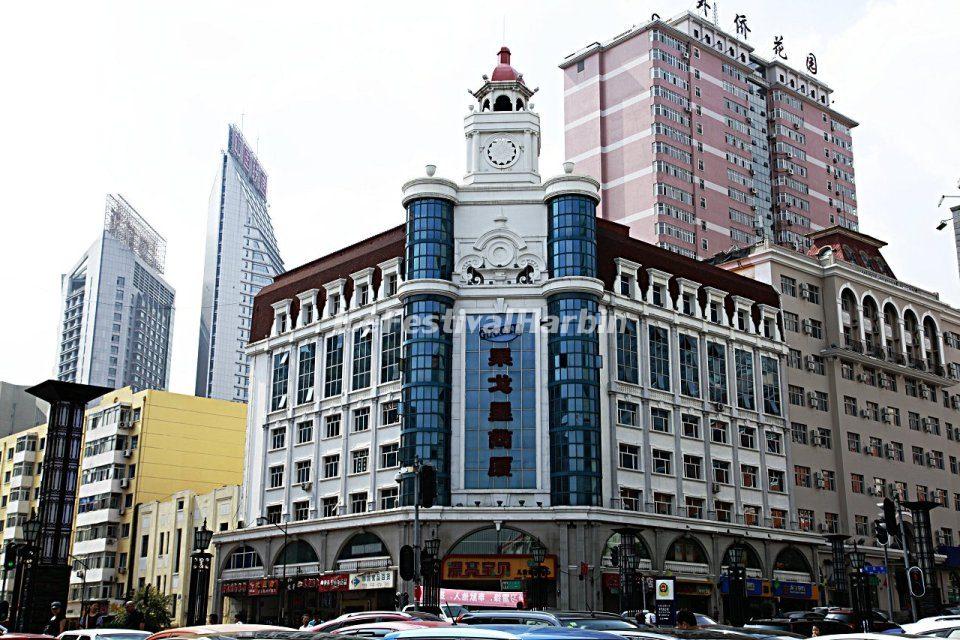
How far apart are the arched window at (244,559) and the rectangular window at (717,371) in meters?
27.2

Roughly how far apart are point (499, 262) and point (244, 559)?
22625mm

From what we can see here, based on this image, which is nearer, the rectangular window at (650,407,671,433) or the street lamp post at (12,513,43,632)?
the street lamp post at (12,513,43,632)

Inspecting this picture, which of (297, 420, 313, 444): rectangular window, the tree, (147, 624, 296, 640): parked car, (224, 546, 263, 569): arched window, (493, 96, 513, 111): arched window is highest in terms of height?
(493, 96, 513, 111): arched window

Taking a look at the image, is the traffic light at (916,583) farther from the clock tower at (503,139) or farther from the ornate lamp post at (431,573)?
the clock tower at (503,139)

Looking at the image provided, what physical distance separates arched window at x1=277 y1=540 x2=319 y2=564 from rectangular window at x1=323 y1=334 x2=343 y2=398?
824 cm

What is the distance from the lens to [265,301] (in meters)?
66.7

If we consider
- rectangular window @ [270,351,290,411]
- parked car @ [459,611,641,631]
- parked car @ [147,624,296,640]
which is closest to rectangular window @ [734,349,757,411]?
rectangular window @ [270,351,290,411]

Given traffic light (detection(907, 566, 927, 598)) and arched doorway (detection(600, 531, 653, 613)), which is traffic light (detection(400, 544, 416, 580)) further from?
arched doorway (detection(600, 531, 653, 613))

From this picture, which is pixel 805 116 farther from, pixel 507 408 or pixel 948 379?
pixel 507 408

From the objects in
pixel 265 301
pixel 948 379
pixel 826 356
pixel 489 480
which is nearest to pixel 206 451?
pixel 265 301

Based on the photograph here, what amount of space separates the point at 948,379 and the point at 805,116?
46.0 m

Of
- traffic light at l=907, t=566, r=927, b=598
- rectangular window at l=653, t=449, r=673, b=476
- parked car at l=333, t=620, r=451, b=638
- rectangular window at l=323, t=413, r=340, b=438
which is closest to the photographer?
parked car at l=333, t=620, r=451, b=638

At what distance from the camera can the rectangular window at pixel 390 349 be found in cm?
5634

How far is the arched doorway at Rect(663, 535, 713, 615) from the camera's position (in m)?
55.4
